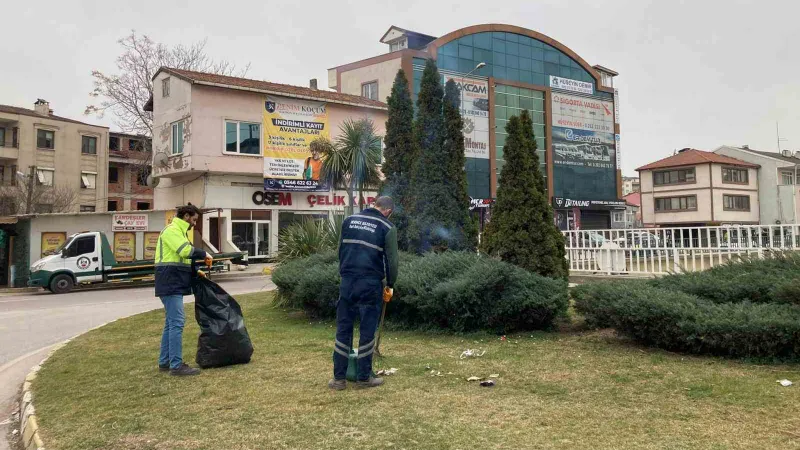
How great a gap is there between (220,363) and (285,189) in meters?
24.5

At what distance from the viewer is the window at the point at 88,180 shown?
45156 millimetres

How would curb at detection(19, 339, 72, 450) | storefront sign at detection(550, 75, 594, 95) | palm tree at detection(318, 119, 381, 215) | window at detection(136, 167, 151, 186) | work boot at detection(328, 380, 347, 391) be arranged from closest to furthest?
1. curb at detection(19, 339, 72, 450)
2. work boot at detection(328, 380, 347, 391)
3. palm tree at detection(318, 119, 381, 215)
4. window at detection(136, 167, 151, 186)
5. storefront sign at detection(550, 75, 594, 95)

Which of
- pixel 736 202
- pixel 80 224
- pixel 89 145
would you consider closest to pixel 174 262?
pixel 80 224

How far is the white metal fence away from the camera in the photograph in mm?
11523

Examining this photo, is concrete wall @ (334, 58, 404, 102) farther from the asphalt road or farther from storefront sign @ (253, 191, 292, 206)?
the asphalt road

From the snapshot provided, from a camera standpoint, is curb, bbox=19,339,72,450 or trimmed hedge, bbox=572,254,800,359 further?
trimmed hedge, bbox=572,254,800,359

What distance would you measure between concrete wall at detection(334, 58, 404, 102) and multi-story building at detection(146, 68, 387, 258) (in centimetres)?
859

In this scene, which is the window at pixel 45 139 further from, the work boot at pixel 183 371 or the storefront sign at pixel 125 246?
the work boot at pixel 183 371

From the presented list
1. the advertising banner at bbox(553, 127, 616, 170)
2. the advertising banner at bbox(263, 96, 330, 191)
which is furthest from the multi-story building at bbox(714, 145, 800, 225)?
the advertising banner at bbox(263, 96, 330, 191)

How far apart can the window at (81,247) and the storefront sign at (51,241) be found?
2.85 metres

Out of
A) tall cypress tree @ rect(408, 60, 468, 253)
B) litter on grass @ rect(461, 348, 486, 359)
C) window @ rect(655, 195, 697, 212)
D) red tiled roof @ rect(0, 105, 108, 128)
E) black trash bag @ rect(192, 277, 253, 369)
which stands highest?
Result: red tiled roof @ rect(0, 105, 108, 128)

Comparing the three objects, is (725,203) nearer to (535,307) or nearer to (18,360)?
(535,307)

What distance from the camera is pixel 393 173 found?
482 inches

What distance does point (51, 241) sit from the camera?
74.1ft
